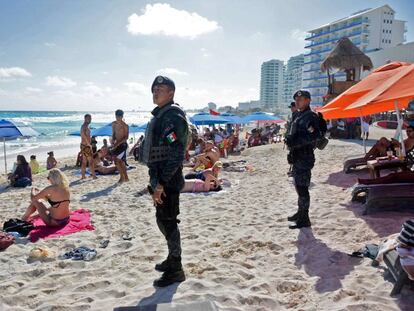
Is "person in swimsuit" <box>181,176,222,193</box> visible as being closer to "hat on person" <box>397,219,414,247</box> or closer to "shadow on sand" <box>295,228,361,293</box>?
"shadow on sand" <box>295,228,361,293</box>

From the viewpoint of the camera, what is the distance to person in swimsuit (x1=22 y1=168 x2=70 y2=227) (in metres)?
4.76

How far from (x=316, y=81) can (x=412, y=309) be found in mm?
82337

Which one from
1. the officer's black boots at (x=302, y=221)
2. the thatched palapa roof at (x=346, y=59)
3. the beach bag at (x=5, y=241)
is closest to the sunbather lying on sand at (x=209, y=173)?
the officer's black boots at (x=302, y=221)

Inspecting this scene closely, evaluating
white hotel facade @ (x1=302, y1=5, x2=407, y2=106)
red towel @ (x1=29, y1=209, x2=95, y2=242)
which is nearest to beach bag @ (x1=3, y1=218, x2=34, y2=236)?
red towel @ (x1=29, y1=209, x2=95, y2=242)

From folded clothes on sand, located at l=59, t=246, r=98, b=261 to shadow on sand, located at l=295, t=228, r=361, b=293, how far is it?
7.28 feet

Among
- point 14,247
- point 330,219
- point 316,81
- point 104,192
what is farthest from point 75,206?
point 316,81

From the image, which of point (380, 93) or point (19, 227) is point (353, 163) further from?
point (19, 227)

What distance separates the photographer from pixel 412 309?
2436 mm

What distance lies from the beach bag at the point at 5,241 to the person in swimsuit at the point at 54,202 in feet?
2.04

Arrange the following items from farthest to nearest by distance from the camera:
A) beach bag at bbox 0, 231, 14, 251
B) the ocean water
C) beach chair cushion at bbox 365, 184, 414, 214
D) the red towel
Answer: the ocean water, beach chair cushion at bbox 365, 184, 414, 214, the red towel, beach bag at bbox 0, 231, 14, 251

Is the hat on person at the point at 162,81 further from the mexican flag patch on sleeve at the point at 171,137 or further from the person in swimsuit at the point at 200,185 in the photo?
the person in swimsuit at the point at 200,185

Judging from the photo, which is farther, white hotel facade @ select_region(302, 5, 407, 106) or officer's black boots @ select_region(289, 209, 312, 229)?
white hotel facade @ select_region(302, 5, 407, 106)

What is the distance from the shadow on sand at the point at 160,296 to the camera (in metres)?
2.74

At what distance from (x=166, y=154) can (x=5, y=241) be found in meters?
2.59
